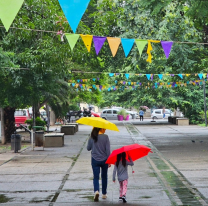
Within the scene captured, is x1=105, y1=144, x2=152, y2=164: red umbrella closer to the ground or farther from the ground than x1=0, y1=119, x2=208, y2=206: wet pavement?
farther from the ground

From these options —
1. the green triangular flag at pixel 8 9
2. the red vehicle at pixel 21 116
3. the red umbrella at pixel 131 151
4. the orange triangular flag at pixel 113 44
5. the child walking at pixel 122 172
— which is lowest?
the child walking at pixel 122 172

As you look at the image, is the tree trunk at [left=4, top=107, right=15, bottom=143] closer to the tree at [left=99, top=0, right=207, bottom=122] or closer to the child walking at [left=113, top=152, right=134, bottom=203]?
the tree at [left=99, top=0, right=207, bottom=122]

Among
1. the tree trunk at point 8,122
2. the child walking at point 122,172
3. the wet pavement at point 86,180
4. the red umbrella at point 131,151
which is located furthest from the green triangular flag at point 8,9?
the tree trunk at point 8,122

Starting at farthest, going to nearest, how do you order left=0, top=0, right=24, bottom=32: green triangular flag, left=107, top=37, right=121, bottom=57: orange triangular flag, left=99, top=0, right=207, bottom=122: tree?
1. left=99, top=0, right=207, bottom=122: tree
2. left=107, top=37, right=121, bottom=57: orange triangular flag
3. left=0, top=0, right=24, bottom=32: green triangular flag

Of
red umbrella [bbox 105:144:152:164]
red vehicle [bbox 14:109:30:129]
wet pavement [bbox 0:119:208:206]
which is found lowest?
wet pavement [bbox 0:119:208:206]

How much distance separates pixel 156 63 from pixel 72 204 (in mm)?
19903

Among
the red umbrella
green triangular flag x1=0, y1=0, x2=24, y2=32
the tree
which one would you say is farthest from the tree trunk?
green triangular flag x1=0, y1=0, x2=24, y2=32

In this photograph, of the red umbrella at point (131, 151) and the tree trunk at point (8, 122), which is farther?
the tree trunk at point (8, 122)

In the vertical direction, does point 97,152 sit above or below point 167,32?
below

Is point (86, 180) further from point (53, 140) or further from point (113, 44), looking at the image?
point (53, 140)

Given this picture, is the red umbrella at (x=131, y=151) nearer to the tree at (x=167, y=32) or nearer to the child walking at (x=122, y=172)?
the child walking at (x=122, y=172)

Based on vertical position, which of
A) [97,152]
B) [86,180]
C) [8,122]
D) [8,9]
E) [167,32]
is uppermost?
[167,32]

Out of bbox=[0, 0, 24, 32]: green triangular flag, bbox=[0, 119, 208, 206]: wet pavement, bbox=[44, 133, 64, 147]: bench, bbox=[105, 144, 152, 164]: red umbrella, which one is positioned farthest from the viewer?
bbox=[44, 133, 64, 147]: bench

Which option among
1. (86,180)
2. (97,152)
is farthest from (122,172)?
(86,180)
